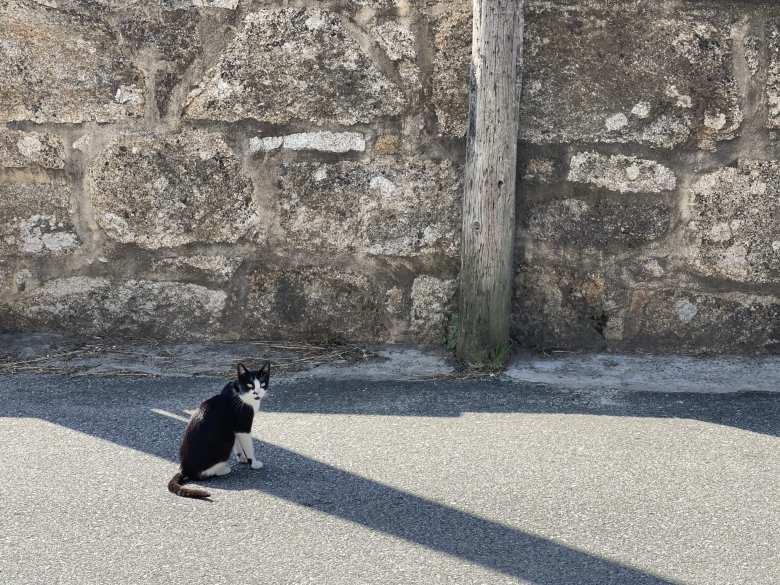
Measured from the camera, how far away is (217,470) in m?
3.14

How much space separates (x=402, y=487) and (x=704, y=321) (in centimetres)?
199

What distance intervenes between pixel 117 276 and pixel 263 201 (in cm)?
81

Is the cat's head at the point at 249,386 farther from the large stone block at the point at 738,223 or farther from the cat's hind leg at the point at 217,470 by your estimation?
the large stone block at the point at 738,223

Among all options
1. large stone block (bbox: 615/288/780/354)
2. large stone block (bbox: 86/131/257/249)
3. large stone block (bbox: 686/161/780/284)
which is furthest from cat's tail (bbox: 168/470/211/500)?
large stone block (bbox: 686/161/780/284)

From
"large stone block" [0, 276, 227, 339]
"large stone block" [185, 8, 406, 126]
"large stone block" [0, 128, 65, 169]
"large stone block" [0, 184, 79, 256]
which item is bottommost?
"large stone block" [0, 276, 227, 339]

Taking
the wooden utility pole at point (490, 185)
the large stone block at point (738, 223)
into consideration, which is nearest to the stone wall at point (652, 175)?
Result: the large stone block at point (738, 223)

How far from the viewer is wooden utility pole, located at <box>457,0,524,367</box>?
4.06m

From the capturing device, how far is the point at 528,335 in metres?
4.49

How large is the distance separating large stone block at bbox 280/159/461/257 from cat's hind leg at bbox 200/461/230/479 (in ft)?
5.24

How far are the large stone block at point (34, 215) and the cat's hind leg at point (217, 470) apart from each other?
191 centimetres

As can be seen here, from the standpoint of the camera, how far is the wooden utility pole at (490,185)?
4.06m

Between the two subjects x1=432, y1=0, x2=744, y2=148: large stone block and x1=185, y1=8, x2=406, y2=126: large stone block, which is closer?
x1=432, y1=0, x2=744, y2=148: large stone block

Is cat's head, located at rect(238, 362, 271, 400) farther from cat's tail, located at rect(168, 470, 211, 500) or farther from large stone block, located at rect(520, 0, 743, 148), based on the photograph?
large stone block, located at rect(520, 0, 743, 148)

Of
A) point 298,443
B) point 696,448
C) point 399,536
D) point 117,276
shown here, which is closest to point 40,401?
point 117,276
